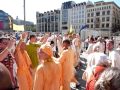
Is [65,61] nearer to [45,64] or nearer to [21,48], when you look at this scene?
[21,48]

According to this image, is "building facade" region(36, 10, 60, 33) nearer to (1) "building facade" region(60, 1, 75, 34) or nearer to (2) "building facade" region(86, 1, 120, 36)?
(1) "building facade" region(60, 1, 75, 34)

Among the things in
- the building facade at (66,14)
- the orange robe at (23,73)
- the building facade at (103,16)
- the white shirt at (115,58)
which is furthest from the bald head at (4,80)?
the building facade at (66,14)

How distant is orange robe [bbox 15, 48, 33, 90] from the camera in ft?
18.1

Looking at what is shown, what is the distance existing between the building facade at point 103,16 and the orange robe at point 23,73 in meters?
107

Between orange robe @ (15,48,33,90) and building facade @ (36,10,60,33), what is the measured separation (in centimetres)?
13454

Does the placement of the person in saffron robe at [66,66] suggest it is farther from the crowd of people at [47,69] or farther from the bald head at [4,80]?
the bald head at [4,80]

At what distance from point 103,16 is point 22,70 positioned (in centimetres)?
11390

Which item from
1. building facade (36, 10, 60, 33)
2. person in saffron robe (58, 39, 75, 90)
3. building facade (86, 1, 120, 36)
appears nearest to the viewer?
person in saffron robe (58, 39, 75, 90)

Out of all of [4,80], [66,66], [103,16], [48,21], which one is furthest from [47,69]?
[48,21]

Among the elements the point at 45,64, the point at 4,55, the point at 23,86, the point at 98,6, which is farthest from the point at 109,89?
the point at 98,6

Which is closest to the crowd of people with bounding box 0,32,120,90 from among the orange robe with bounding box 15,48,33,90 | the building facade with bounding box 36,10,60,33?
the orange robe with bounding box 15,48,33,90

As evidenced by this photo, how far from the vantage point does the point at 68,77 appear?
6383 millimetres

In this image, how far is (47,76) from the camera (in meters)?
4.35

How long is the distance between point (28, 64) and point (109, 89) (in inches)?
160
